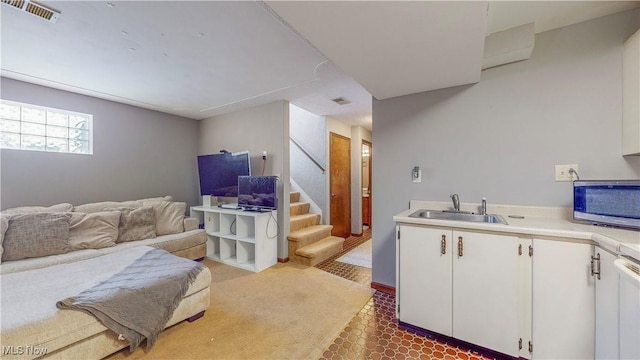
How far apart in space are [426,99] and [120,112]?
419 cm

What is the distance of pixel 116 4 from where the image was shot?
5.07 ft

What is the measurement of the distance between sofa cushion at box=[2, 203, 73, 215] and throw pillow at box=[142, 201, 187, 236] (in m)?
0.78

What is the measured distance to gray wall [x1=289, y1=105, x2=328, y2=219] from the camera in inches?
175

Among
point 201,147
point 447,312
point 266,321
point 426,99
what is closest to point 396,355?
point 447,312

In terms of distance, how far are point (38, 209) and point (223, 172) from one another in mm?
2062

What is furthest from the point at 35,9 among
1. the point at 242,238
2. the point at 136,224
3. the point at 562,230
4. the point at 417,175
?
the point at 562,230

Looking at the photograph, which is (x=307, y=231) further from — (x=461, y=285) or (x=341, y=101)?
(x=461, y=285)

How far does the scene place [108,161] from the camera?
3443 mm

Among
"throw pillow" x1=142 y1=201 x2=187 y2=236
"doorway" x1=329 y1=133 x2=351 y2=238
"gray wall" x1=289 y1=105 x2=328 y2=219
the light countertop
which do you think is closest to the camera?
the light countertop

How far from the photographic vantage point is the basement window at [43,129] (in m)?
2.75

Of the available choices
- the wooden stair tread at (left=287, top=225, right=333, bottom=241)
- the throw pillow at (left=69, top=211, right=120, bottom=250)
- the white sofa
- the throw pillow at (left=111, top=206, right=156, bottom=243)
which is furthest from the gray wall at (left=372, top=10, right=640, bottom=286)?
the throw pillow at (left=69, top=211, right=120, bottom=250)

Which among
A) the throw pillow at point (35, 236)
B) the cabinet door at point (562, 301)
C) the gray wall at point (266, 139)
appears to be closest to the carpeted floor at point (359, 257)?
the gray wall at point (266, 139)

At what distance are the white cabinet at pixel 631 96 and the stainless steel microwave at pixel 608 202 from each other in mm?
266

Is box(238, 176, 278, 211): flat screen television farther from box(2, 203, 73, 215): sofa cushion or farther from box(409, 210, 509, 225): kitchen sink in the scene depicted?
box(2, 203, 73, 215): sofa cushion
